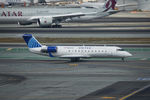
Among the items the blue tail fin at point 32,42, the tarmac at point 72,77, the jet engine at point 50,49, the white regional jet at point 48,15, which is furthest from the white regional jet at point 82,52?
the white regional jet at point 48,15

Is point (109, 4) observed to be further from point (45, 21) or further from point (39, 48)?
point (39, 48)

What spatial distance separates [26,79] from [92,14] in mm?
66998

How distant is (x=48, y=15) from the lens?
4262 inches

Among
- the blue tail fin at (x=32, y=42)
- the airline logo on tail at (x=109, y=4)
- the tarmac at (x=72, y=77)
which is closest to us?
the tarmac at (x=72, y=77)

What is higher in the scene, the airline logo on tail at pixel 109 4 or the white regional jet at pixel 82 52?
the airline logo on tail at pixel 109 4

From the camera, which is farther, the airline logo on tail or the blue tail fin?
the airline logo on tail

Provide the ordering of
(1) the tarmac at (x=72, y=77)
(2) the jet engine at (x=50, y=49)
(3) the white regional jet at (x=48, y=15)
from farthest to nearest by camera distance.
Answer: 1. (3) the white regional jet at (x=48, y=15)
2. (2) the jet engine at (x=50, y=49)
3. (1) the tarmac at (x=72, y=77)

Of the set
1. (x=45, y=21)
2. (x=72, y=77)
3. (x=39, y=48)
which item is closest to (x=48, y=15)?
(x=45, y=21)

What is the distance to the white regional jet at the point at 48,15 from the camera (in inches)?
4048

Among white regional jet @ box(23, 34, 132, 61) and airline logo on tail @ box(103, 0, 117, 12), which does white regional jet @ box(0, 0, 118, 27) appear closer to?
airline logo on tail @ box(103, 0, 117, 12)

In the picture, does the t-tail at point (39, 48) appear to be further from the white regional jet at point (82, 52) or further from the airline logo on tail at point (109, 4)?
the airline logo on tail at point (109, 4)

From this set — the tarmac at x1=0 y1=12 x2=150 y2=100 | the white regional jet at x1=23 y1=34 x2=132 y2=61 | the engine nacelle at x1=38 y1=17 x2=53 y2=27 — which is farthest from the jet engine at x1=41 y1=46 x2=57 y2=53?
the engine nacelle at x1=38 y1=17 x2=53 y2=27

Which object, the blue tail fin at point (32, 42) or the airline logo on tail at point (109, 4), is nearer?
the blue tail fin at point (32, 42)

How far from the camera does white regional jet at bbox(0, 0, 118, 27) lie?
103 metres
